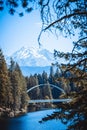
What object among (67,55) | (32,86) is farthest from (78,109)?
(32,86)

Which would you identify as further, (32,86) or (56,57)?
(32,86)

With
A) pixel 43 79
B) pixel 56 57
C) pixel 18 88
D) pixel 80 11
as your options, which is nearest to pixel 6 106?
pixel 18 88

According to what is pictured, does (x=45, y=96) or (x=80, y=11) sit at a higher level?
(x=80, y=11)

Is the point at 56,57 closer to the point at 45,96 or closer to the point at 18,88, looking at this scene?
the point at 18,88

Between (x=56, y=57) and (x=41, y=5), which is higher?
(x=41, y=5)

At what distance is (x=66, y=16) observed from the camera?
7668 mm

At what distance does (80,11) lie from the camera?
8047mm

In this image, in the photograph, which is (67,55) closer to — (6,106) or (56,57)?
(56,57)

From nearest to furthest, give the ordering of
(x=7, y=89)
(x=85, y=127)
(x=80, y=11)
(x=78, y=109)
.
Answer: (x=80, y=11)
(x=85, y=127)
(x=78, y=109)
(x=7, y=89)

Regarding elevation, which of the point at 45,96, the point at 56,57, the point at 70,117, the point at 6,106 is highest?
the point at 56,57

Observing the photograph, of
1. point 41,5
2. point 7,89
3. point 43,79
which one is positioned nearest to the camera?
point 41,5

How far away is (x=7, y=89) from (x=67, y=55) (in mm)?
48850

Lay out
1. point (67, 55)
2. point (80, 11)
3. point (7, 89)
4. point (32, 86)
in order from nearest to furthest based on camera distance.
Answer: point (80, 11)
point (67, 55)
point (7, 89)
point (32, 86)

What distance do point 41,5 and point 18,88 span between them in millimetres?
63457
